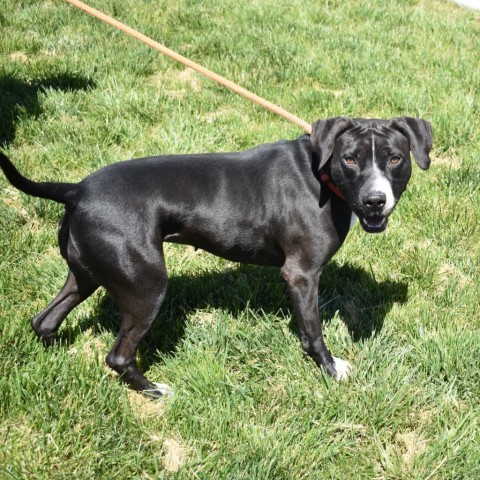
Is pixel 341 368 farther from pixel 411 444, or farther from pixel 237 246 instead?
pixel 237 246

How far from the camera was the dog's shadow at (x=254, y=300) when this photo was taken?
3.80 meters

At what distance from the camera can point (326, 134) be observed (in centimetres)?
334

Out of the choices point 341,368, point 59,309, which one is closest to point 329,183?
point 341,368

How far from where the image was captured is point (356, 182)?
3.18 meters

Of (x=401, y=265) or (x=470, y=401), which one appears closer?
(x=470, y=401)

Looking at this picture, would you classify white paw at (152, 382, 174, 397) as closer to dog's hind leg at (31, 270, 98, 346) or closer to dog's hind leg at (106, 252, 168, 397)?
dog's hind leg at (106, 252, 168, 397)

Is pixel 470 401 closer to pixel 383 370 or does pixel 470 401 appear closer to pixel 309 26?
pixel 383 370

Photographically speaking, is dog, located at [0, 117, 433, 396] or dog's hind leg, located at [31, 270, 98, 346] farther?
dog's hind leg, located at [31, 270, 98, 346]

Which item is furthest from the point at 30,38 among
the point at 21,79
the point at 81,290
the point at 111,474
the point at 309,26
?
the point at 111,474

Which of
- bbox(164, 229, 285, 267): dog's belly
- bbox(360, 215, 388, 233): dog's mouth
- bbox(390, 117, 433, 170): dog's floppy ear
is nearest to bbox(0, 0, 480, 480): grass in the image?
bbox(164, 229, 285, 267): dog's belly

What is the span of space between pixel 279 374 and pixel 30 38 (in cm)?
536

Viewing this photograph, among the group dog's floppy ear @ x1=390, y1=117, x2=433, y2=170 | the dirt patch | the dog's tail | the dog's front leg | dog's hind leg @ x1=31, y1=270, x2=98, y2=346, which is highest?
dog's floppy ear @ x1=390, y1=117, x2=433, y2=170

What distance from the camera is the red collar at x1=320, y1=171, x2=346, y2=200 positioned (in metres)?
3.34

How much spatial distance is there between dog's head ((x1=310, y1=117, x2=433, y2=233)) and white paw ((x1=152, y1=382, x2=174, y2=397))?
4.55 feet
